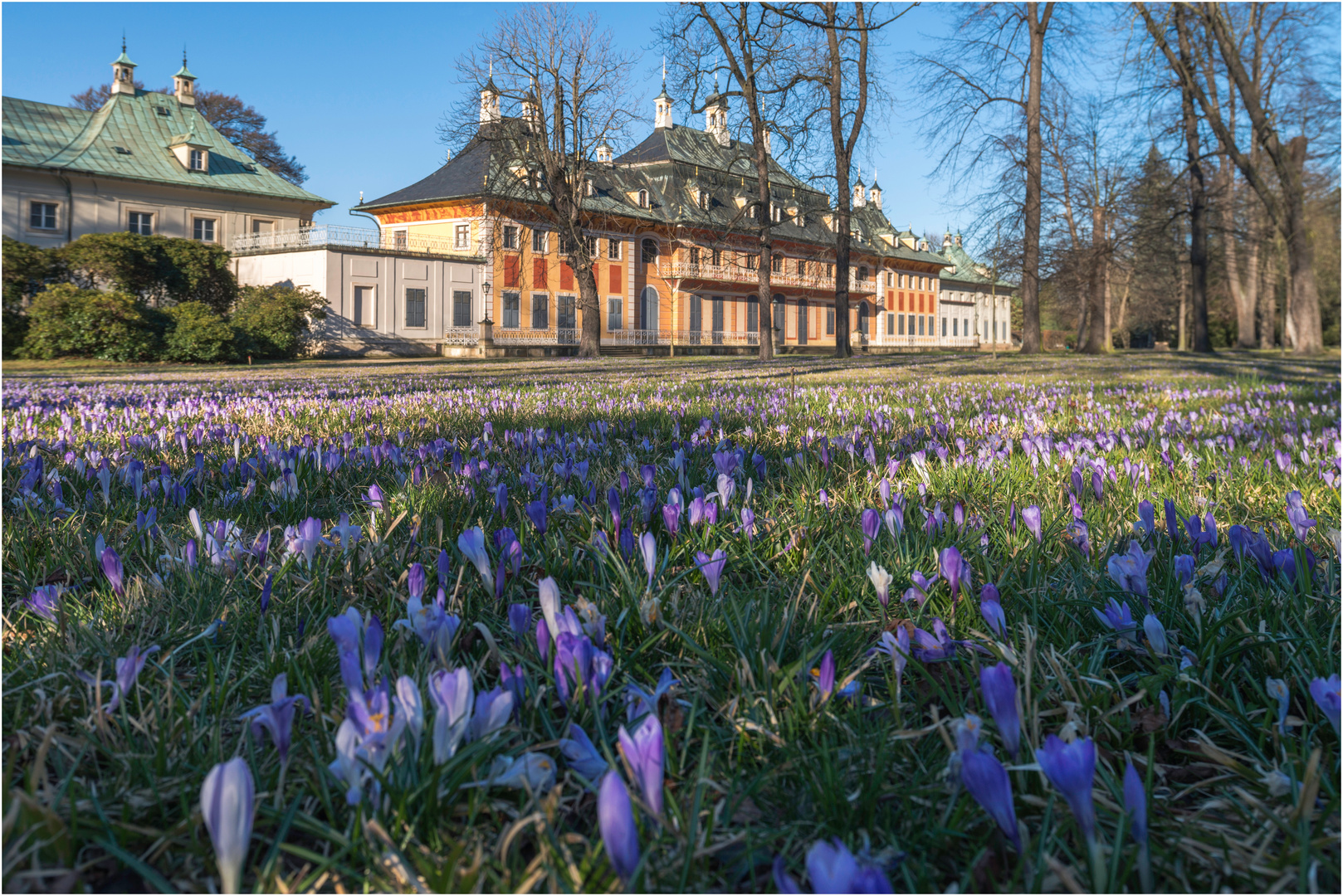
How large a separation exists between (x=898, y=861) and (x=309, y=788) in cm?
63

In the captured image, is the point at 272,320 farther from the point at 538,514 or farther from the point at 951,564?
the point at 951,564

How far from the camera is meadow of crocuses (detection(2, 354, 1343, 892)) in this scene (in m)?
0.77

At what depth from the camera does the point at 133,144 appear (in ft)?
132

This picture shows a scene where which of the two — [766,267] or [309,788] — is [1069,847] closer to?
[309,788]

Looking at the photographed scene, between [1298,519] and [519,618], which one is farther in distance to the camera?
[1298,519]

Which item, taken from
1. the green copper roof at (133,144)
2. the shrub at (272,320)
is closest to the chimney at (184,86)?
the green copper roof at (133,144)

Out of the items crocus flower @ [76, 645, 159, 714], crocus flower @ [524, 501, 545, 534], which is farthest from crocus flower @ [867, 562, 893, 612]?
crocus flower @ [76, 645, 159, 714]

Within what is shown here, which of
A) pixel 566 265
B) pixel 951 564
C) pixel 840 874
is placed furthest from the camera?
pixel 566 265

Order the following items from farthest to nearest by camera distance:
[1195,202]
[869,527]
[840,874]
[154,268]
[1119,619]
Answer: [154,268], [1195,202], [869,527], [1119,619], [840,874]

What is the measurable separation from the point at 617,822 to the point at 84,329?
2988 cm

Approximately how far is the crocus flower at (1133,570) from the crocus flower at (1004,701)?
64 centimetres

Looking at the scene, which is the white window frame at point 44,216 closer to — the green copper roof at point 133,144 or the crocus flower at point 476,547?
the green copper roof at point 133,144

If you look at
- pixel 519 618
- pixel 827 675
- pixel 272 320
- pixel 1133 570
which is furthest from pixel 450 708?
pixel 272 320

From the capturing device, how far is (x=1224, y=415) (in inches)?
196
